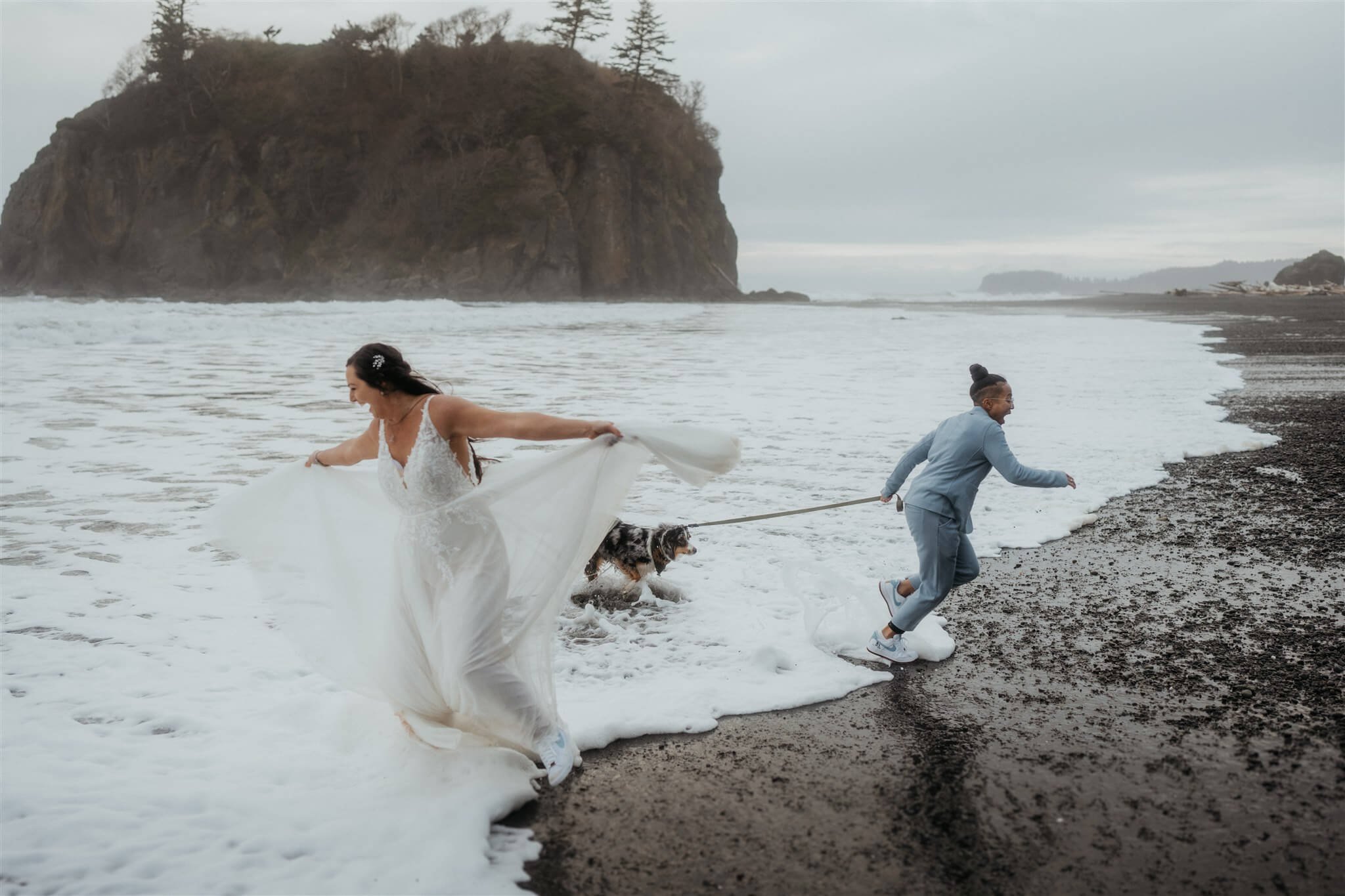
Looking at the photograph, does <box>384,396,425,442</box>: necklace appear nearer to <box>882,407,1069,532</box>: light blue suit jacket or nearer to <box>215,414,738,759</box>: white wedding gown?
<box>215,414,738,759</box>: white wedding gown

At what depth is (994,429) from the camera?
4625 mm

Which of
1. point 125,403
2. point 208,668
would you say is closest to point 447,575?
point 208,668

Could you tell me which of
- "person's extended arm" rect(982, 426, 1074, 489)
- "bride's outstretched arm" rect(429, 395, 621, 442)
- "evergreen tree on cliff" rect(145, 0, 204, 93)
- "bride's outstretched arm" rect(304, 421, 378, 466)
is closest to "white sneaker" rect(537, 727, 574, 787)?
"bride's outstretched arm" rect(429, 395, 621, 442)

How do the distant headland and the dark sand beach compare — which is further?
the distant headland

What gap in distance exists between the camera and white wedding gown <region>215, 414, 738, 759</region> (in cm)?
359

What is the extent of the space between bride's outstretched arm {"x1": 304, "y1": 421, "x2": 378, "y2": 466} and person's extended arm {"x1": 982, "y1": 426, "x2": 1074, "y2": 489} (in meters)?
2.97

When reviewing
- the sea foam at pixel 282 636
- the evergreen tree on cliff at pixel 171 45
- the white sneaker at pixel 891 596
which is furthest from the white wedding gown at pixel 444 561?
the evergreen tree on cliff at pixel 171 45

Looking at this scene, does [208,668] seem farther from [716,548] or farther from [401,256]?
[401,256]

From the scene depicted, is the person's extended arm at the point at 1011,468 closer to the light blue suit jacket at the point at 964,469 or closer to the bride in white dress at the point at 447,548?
the light blue suit jacket at the point at 964,469

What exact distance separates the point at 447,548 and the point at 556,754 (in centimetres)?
94

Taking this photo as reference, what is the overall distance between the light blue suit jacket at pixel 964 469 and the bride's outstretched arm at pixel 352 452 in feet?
8.74

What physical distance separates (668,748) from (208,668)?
2.55m

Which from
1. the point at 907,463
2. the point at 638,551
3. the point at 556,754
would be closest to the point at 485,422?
the point at 556,754

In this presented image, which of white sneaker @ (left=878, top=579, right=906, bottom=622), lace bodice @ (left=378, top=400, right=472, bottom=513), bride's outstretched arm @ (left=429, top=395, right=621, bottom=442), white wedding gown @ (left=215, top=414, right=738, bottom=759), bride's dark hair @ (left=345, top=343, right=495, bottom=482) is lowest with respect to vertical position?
white sneaker @ (left=878, top=579, right=906, bottom=622)
